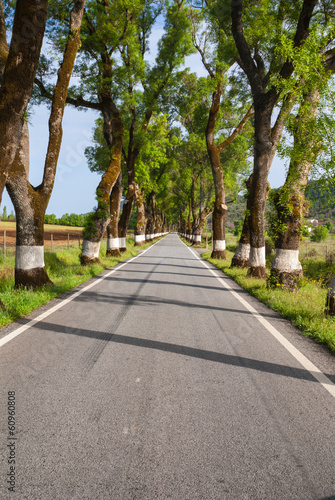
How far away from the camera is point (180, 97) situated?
23.5m

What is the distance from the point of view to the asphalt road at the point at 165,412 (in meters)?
2.14

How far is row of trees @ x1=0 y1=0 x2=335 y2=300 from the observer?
6.91 metres

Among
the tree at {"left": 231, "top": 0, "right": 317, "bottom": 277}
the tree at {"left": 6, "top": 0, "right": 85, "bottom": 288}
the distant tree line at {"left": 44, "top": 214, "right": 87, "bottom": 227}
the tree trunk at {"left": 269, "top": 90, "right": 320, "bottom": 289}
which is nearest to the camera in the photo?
the tree at {"left": 6, "top": 0, "right": 85, "bottom": 288}

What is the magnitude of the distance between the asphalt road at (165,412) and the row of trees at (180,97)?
3428mm

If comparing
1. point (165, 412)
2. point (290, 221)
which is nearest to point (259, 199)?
point (290, 221)

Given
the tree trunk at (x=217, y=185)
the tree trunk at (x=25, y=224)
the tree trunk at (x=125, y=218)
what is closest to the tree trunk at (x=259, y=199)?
the tree trunk at (x=25, y=224)

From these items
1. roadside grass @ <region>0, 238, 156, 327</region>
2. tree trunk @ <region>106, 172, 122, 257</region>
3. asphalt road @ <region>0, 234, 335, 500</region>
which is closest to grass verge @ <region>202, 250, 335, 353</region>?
asphalt road @ <region>0, 234, 335, 500</region>

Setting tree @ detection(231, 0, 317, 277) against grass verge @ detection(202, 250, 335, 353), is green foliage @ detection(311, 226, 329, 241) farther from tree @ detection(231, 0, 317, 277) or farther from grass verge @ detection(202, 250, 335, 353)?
grass verge @ detection(202, 250, 335, 353)

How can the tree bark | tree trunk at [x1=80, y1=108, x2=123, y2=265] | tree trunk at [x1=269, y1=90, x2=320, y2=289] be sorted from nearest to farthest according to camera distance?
the tree bark < tree trunk at [x1=269, y1=90, x2=320, y2=289] < tree trunk at [x1=80, y1=108, x2=123, y2=265]

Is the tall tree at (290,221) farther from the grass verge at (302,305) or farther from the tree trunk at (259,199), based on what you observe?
the tree trunk at (259,199)

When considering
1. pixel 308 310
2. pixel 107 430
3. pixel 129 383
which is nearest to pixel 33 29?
pixel 129 383

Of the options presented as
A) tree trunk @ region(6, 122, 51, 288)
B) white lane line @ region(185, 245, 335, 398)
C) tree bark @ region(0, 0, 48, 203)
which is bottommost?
white lane line @ region(185, 245, 335, 398)

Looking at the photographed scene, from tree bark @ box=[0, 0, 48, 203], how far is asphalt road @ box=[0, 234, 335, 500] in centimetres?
305

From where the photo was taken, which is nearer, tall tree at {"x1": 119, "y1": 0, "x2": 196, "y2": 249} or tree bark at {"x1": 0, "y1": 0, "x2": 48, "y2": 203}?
tree bark at {"x1": 0, "y1": 0, "x2": 48, "y2": 203}
